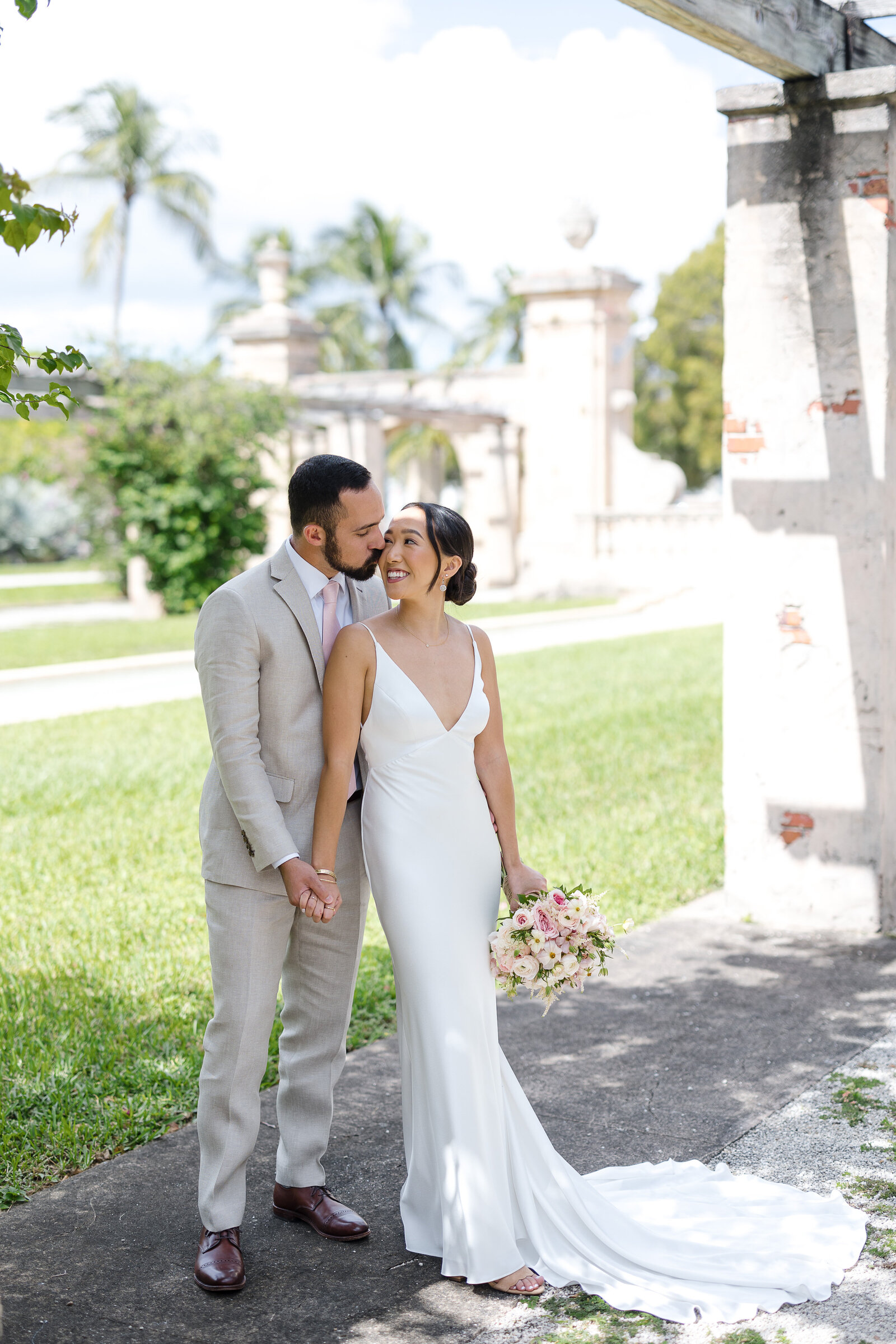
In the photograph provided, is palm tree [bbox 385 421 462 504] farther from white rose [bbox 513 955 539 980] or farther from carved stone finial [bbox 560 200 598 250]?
white rose [bbox 513 955 539 980]

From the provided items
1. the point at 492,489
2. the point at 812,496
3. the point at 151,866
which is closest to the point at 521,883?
the point at 812,496

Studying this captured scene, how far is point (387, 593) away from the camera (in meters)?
3.49

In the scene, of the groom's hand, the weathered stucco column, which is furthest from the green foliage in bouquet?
Answer: the groom's hand

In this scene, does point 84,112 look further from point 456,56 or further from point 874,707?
point 456,56

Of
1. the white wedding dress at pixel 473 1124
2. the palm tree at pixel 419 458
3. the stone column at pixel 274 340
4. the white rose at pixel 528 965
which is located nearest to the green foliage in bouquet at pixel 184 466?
the stone column at pixel 274 340

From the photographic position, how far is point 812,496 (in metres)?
6.21

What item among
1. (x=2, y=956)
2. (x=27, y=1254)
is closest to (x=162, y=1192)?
(x=27, y=1254)

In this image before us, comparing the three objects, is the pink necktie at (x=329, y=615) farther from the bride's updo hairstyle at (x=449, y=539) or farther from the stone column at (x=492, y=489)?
the stone column at (x=492, y=489)

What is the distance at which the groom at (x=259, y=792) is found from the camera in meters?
3.34

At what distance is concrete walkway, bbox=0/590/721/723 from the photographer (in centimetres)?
1363

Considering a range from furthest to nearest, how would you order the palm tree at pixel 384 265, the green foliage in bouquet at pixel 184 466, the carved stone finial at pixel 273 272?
the palm tree at pixel 384 265 → the carved stone finial at pixel 273 272 → the green foliage in bouquet at pixel 184 466

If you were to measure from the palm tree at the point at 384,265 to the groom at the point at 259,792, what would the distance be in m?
41.9

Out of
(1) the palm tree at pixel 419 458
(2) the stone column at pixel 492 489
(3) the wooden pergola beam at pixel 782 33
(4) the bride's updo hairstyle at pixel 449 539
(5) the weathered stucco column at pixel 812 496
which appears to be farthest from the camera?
(1) the palm tree at pixel 419 458

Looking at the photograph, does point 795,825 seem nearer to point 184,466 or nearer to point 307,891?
point 307,891
